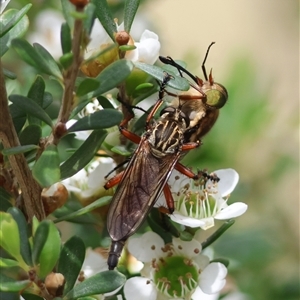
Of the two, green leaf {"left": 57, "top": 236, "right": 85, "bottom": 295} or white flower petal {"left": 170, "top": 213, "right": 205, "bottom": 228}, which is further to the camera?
white flower petal {"left": 170, "top": 213, "right": 205, "bottom": 228}

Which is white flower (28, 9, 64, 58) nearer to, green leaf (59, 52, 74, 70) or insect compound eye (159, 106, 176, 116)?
insect compound eye (159, 106, 176, 116)

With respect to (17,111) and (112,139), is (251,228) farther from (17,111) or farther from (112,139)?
(17,111)

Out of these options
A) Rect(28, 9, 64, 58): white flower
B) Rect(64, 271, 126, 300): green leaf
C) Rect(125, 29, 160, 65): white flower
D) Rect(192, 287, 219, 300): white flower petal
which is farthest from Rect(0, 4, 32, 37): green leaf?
Rect(28, 9, 64, 58): white flower

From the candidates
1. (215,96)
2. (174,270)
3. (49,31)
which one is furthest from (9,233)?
(49,31)

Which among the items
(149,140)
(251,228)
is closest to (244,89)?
(251,228)

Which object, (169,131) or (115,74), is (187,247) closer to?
(169,131)

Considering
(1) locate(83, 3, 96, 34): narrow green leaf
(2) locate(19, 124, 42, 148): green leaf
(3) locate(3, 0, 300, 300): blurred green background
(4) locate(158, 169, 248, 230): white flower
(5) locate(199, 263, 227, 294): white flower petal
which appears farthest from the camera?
(3) locate(3, 0, 300, 300): blurred green background
